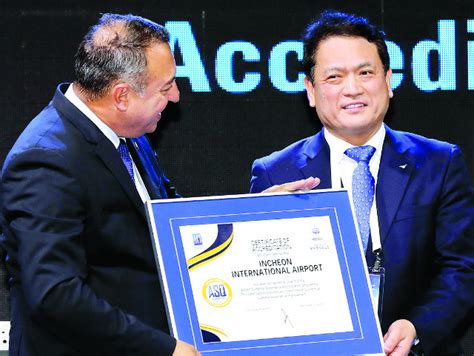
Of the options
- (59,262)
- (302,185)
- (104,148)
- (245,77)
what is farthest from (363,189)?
(59,262)

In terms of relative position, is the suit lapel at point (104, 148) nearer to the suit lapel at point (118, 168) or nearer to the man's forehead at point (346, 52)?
the suit lapel at point (118, 168)

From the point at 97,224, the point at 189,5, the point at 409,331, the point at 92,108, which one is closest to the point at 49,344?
the point at 97,224

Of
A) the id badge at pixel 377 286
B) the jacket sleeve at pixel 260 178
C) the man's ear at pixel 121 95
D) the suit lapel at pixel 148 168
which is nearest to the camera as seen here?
the man's ear at pixel 121 95

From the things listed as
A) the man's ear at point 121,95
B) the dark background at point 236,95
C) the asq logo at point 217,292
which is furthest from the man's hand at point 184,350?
the dark background at point 236,95

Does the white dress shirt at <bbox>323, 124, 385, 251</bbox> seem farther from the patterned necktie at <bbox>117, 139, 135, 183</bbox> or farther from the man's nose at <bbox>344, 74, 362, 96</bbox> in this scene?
the patterned necktie at <bbox>117, 139, 135, 183</bbox>

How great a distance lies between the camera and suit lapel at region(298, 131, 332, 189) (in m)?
3.80

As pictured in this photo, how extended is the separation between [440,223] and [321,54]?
0.76 meters

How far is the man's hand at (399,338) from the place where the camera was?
339cm

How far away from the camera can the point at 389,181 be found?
3.71 metres

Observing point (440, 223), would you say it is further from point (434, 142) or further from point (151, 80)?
point (151, 80)

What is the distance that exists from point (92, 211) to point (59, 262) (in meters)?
0.22

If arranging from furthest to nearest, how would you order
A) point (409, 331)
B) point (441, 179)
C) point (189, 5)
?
1. point (189, 5)
2. point (441, 179)
3. point (409, 331)

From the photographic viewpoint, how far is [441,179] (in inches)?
146

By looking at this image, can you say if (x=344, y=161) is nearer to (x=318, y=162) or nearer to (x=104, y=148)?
(x=318, y=162)
